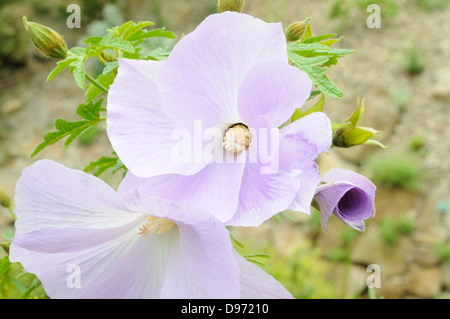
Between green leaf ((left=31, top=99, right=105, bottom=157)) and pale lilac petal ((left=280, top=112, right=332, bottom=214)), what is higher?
green leaf ((left=31, top=99, right=105, bottom=157))

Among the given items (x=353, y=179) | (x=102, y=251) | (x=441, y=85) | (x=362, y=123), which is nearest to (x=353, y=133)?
(x=353, y=179)

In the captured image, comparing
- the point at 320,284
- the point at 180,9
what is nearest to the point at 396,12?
the point at 180,9

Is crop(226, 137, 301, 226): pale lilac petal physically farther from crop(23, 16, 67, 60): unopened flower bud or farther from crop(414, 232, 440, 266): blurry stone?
crop(414, 232, 440, 266): blurry stone

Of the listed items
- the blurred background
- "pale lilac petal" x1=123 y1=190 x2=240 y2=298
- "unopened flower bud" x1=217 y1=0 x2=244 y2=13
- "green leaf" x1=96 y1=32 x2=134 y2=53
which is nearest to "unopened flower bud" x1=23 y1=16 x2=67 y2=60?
"green leaf" x1=96 y1=32 x2=134 y2=53

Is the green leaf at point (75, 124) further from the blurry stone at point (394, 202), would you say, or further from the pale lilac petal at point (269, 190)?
the blurry stone at point (394, 202)

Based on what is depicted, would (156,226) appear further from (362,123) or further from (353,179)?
(362,123)

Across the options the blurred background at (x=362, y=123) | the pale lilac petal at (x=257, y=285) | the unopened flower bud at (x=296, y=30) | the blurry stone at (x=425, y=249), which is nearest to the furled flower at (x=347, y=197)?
the pale lilac petal at (x=257, y=285)
